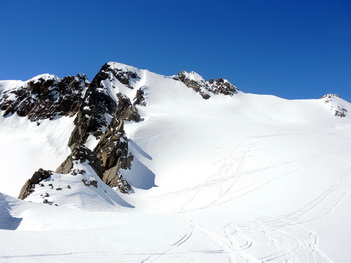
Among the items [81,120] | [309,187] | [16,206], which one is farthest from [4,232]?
[81,120]

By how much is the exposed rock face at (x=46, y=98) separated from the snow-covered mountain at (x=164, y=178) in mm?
366

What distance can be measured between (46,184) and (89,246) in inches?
493

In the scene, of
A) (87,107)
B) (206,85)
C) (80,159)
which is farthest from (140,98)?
(80,159)

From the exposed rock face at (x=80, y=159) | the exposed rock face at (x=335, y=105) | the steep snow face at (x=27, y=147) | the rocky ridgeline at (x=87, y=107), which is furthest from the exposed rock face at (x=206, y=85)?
the exposed rock face at (x=80, y=159)

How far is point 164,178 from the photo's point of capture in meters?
32.3

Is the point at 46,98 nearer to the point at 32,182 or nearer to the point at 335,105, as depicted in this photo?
the point at 32,182

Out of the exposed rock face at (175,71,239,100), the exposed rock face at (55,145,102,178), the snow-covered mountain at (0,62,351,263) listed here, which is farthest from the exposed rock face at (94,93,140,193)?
the exposed rock face at (175,71,239,100)

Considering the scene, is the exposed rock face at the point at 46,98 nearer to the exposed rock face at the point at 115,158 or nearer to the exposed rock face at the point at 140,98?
the exposed rock face at the point at 140,98

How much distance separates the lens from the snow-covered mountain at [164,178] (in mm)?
9039

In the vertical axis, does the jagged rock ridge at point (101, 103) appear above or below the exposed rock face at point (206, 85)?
below

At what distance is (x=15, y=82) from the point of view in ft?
248

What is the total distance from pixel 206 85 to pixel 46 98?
49.1m

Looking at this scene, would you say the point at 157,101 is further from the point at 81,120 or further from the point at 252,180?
the point at 252,180

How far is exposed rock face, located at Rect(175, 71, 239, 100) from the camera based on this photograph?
78.3 metres
